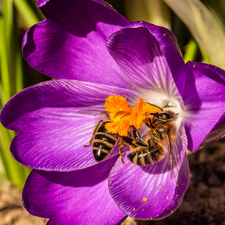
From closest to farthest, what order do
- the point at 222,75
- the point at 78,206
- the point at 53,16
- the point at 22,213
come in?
1. the point at 222,75
2. the point at 53,16
3. the point at 78,206
4. the point at 22,213

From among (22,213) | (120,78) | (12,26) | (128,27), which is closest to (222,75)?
(128,27)

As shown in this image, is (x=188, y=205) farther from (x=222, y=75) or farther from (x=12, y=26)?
(x=12, y=26)

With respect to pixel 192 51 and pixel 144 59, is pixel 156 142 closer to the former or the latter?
pixel 144 59

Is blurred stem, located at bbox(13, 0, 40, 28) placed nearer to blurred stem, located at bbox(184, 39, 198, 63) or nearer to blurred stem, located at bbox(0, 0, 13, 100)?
blurred stem, located at bbox(0, 0, 13, 100)

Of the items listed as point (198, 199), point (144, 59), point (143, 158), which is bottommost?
point (198, 199)

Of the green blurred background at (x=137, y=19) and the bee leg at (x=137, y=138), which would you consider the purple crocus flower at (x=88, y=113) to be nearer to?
the bee leg at (x=137, y=138)

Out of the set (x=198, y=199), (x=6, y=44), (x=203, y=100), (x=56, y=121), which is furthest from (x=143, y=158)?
(x=6, y=44)

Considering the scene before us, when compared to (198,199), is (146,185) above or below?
above
